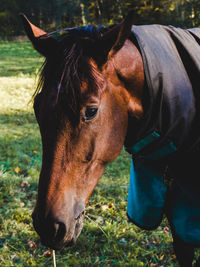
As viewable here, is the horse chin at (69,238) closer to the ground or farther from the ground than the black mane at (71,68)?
closer to the ground

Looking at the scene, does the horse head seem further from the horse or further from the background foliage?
the background foliage

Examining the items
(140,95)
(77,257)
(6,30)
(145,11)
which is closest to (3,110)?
(77,257)

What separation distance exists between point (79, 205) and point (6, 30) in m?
38.6

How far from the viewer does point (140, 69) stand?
133cm

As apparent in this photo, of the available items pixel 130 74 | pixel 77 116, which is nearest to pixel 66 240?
pixel 77 116

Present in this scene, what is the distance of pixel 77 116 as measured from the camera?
114 cm

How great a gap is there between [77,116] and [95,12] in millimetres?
25626

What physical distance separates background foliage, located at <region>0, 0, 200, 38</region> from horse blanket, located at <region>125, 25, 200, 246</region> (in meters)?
6.34

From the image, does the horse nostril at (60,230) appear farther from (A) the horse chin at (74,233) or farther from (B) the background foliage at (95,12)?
(B) the background foliage at (95,12)

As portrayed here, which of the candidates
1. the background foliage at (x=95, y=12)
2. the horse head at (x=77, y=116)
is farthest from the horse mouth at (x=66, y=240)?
the background foliage at (x=95, y=12)

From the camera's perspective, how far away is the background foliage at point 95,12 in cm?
1742

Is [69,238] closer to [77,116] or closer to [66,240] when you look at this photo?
[66,240]

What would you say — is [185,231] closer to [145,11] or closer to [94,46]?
[94,46]

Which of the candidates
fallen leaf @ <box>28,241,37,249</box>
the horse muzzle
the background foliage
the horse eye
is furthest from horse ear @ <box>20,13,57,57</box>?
the background foliage
